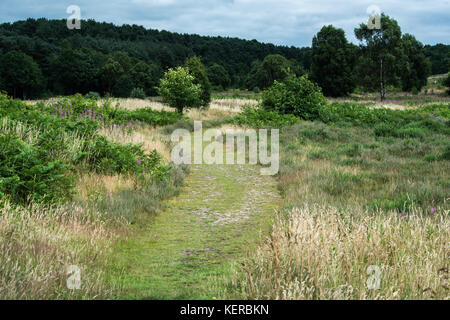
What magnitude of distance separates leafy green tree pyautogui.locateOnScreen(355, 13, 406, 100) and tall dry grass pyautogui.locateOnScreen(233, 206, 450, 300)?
45.2m

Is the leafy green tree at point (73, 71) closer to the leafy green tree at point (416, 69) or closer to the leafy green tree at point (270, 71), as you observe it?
the leafy green tree at point (270, 71)

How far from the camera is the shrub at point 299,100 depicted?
856 inches

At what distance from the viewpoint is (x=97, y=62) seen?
7162cm

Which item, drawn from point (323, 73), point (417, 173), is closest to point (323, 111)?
point (417, 173)

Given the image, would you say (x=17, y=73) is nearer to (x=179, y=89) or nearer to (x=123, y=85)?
(x=123, y=85)

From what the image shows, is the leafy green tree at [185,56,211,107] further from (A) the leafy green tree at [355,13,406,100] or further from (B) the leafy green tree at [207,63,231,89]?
(B) the leafy green tree at [207,63,231,89]

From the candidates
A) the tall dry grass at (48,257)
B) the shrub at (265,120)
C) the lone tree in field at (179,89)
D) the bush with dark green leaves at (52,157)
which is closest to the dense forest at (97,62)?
the lone tree in field at (179,89)

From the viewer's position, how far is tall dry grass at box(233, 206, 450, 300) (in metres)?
3.37

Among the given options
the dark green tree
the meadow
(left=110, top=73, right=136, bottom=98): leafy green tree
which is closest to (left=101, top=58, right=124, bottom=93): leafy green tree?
(left=110, top=73, right=136, bottom=98): leafy green tree

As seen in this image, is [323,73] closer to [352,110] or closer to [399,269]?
[352,110]

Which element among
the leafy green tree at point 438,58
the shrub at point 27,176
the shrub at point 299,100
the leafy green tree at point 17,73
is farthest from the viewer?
the leafy green tree at point 438,58

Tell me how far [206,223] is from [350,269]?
3190 millimetres

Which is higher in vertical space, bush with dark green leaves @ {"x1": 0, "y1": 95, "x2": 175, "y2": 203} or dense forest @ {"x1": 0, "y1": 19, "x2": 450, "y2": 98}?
dense forest @ {"x1": 0, "y1": 19, "x2": 450, "y2": 98}
